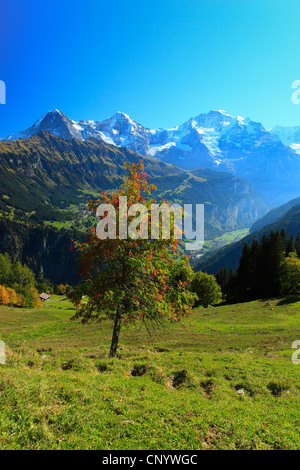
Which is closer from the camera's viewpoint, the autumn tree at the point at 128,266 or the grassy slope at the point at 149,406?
the grassy slope at the point at 149,406

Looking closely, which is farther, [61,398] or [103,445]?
[61,398]

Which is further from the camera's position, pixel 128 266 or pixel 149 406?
pixel 128 266

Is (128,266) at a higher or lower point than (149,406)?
higher

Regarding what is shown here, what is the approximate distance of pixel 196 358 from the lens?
17359 millimetres

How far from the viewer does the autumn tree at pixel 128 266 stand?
13203 mm

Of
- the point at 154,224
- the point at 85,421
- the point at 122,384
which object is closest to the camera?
the point at 85,421

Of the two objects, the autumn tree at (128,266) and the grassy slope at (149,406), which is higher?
the autumn tree at (128,266)

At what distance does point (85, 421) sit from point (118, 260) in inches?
319

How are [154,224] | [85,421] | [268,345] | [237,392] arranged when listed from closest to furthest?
[85,421], [237,392], [154,224], [268,345]

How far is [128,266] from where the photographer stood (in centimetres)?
1373

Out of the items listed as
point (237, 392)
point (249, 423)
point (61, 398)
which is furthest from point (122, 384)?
point (237, 392)
